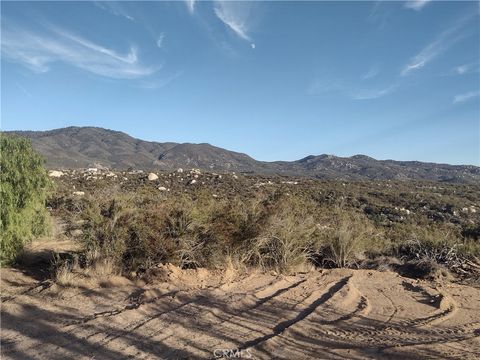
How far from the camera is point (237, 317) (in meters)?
7.96

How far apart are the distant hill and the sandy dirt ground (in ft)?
285

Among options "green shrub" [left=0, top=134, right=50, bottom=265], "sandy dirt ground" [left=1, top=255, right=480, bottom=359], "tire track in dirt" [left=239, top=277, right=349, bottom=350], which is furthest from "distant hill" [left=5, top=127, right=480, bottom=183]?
"green shrub" [left=0, top=134, right=50, bottom=265]

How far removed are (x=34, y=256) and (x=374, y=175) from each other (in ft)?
320

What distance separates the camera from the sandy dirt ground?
6551 mm

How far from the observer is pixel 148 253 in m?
10.4

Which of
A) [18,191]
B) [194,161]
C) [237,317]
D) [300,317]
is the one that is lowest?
[237,317]

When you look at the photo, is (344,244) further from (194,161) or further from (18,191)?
(194,161)

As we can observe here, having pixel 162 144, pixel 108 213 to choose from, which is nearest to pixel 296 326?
pixel 108 213

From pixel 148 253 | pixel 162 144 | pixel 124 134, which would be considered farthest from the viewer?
pixel 124 134

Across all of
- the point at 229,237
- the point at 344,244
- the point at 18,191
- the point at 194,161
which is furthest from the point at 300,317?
the point at 194,161

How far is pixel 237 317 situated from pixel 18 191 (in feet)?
18.5

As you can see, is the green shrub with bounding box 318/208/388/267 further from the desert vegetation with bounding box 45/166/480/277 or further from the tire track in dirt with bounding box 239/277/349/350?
the tire track in dirt with bounding box 239/277/349/350

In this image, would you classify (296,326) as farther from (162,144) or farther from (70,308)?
(162,144)

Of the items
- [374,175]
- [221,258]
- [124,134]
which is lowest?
[221,258]
